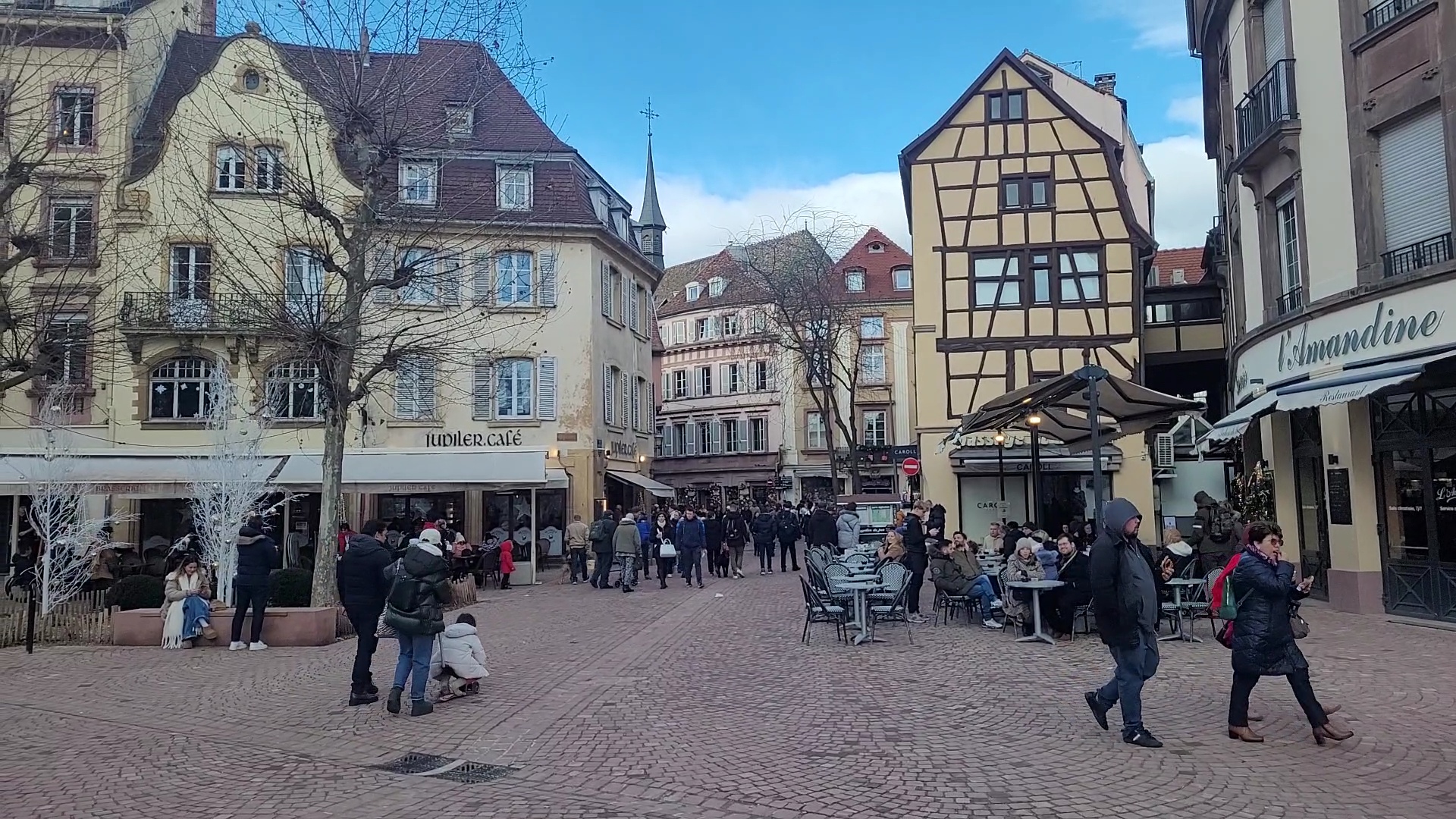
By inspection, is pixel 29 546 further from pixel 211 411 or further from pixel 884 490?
pixel 884 490

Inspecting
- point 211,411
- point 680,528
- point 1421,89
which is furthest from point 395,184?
point 1421,89

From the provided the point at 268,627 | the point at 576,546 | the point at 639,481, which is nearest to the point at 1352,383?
the point at 268,627

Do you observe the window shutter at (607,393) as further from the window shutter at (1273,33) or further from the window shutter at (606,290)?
the window shutter at (1273,33)

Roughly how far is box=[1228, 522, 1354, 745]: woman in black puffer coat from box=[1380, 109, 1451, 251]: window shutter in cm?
838

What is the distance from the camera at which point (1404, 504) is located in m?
13.5

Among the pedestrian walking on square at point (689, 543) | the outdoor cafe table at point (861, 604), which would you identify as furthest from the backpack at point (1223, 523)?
the pedestrian walking on square at point (689, 543)

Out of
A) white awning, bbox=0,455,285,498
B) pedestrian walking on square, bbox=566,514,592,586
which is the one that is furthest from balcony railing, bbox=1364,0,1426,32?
white awning, bbox=0,455,285,498

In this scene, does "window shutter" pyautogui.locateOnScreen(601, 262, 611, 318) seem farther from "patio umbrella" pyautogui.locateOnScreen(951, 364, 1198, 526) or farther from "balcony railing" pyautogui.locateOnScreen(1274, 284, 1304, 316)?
"balcony railing" pyautogui.locateOnScreen(1274, 284, 1304, 316)

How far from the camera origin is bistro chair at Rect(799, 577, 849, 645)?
1230 cm

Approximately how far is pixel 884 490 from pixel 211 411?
35186 millimetres

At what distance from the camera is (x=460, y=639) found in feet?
30.1

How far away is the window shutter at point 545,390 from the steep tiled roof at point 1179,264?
87.0 ft

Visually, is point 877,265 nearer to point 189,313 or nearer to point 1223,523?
point 189,313

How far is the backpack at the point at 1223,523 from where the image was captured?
44.9 feet
